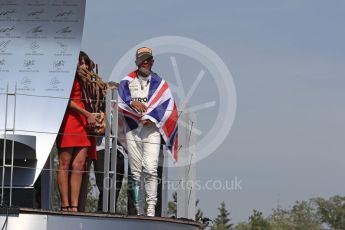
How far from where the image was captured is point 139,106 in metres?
14.5

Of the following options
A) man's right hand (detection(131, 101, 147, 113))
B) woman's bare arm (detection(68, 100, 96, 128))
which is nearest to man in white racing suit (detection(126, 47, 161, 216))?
man's right hand (detection(131, 101, 147, 113))

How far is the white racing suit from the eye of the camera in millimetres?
14320

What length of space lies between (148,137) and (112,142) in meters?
0.49

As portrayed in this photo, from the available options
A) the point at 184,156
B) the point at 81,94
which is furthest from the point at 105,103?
the point at 184,156

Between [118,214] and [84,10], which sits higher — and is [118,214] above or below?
below

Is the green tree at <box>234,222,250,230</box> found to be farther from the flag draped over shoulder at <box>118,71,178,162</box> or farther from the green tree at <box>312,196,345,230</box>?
the flag draped over shoulder at <box>118,71,178,162</box>

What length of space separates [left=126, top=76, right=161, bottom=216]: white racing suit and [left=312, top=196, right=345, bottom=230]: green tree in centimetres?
6708

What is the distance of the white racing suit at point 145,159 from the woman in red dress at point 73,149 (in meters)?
0.56

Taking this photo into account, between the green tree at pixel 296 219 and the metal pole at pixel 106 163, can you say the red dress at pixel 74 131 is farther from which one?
the green tree at pixel 296 219

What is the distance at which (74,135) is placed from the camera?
45.8 ft

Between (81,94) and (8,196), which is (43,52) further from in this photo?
(8,196)

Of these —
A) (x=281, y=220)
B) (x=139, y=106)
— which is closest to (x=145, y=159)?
(x=139, y=106)

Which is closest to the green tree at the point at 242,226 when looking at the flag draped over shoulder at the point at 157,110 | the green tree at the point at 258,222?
the green tree at the point at 258,222

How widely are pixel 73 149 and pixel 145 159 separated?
2.91 feet
